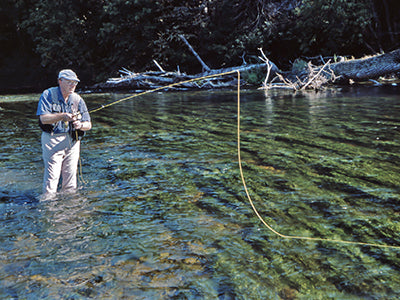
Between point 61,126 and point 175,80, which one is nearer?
point 61,126

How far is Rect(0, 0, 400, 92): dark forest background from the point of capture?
23797 mm

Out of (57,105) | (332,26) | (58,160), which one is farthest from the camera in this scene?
(332,26)

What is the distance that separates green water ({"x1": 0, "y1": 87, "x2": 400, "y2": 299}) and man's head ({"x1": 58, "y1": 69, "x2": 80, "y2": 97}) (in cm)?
149

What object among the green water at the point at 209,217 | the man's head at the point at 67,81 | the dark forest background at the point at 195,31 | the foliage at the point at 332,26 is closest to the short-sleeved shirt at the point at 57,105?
the man's head at the point at 67,81

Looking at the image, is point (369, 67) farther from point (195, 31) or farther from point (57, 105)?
point (57, 105)

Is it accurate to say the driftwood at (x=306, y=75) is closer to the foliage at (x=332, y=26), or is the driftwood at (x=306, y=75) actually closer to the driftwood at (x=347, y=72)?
the driftwood at (x=347, y=72)

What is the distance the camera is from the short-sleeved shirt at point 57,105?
589 cm

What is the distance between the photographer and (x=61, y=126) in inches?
240

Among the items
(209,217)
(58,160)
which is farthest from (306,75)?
(209,217)

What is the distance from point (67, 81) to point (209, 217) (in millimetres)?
2549

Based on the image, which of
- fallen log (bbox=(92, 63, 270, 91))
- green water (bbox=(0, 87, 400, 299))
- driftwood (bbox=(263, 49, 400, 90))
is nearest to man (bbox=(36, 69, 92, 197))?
green water (bbox=(0, 87, 400, 299))

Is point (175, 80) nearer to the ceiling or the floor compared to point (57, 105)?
nearer to the floor

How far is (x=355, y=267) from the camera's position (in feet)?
13.3

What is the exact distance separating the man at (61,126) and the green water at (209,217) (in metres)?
0.42
